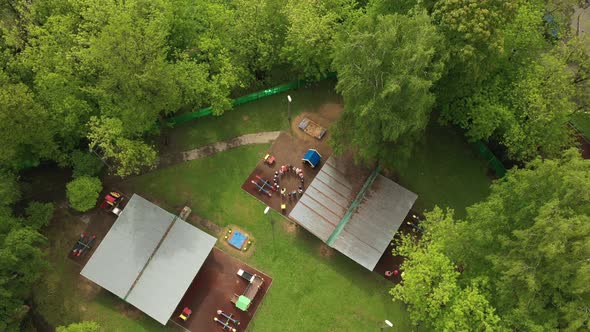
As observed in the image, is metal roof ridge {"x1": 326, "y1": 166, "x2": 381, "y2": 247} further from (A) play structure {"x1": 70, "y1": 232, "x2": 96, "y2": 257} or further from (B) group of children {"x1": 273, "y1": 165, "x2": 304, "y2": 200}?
(A) play structure {"x1": 70, "y1": 232, "x2": 96, "y2": 257}

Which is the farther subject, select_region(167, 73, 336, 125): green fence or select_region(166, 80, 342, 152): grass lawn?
select_region(166, 80, 342, 152): grass lawn

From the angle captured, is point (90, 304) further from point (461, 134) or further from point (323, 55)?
point (461, 134)

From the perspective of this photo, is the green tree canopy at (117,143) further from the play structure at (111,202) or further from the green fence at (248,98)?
the green fence at (248,98)

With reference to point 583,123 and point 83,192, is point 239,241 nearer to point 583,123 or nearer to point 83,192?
point 83,192

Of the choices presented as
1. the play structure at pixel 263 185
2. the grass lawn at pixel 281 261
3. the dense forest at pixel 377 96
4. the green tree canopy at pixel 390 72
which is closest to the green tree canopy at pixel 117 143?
the dense forest at pixel 377 96

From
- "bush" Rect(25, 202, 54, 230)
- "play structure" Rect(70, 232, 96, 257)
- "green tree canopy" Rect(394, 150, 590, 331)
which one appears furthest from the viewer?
"play structure" Rect(70, 232, 96, 257)

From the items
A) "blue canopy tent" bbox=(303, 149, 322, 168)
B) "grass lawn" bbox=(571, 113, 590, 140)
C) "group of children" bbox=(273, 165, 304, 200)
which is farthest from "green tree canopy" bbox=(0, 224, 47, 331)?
"grass lawn" bbox=(571, 113, 590, 140)
